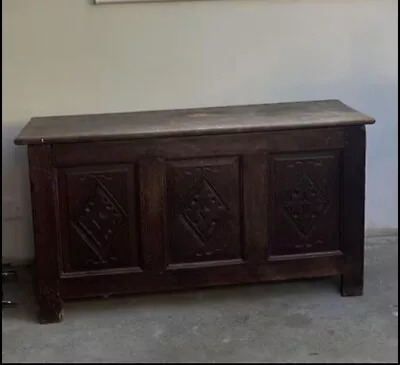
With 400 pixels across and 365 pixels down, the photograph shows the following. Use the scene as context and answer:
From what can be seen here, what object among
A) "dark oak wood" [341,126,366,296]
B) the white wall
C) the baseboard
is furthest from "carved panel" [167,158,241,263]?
the baseboard

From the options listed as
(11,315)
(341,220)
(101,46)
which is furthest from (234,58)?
(11,315)

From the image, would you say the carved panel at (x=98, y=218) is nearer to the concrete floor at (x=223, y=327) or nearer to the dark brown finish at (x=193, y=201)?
the dark brown finish at (x=193, y=201)

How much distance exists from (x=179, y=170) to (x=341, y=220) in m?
0.64

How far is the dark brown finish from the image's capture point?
268 cm

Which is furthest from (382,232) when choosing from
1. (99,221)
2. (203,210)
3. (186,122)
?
(99,221)

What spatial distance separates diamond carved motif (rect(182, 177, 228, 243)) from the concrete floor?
0.30 metres

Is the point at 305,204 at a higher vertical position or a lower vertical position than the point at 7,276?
higher

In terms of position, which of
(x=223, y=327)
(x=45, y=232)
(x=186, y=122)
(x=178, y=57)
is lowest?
(x=223, y=327)

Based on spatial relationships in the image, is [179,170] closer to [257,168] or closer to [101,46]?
[257,168]

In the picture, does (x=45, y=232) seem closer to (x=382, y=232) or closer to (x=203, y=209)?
(x=203, y=209)

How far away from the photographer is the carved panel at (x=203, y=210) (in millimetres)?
2734

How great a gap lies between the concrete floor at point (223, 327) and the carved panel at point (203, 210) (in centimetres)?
21

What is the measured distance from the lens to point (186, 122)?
2.81m

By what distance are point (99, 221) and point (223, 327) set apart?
576 millimetres
